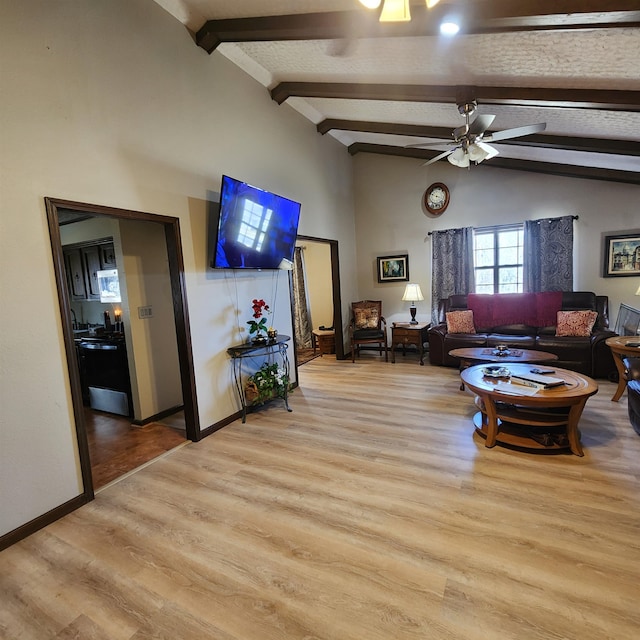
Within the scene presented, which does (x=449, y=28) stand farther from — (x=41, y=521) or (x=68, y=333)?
(x=41, y=521)

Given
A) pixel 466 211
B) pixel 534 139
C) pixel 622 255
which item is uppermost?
pixel 534 139

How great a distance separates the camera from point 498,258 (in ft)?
18.9

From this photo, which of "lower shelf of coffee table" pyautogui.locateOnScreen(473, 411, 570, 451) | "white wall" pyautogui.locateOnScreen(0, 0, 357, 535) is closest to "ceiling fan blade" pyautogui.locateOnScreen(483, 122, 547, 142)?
"lower shelf of coffee table" pyautogui.locateOnScreen(473, 411, 570, 451)

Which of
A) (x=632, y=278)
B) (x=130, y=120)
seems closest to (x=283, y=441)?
(x=130, y=120)

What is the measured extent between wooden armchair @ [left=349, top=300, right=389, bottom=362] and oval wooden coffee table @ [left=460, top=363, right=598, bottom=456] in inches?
119

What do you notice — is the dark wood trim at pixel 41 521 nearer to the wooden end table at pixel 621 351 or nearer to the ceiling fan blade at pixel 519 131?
the ceiling fan blade at pixel 519 131

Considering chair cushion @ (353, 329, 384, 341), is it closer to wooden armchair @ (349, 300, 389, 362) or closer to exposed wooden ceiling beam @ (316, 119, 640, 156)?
wooden armchair @ (349, 300, 389, 362)

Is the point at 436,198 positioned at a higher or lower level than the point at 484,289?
higher

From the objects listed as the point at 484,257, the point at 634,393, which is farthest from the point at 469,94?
the point at 484,257

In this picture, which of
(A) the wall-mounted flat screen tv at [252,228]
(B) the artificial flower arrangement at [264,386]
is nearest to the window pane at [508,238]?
(A) the wall-mounted flat screen tv at [252,228]

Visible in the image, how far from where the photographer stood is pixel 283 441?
10.4ft

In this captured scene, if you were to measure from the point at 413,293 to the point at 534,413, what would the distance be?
11.3ft

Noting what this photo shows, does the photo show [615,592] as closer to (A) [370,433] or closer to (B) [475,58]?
(A) [370,433]

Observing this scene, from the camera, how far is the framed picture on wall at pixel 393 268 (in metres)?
6.43
